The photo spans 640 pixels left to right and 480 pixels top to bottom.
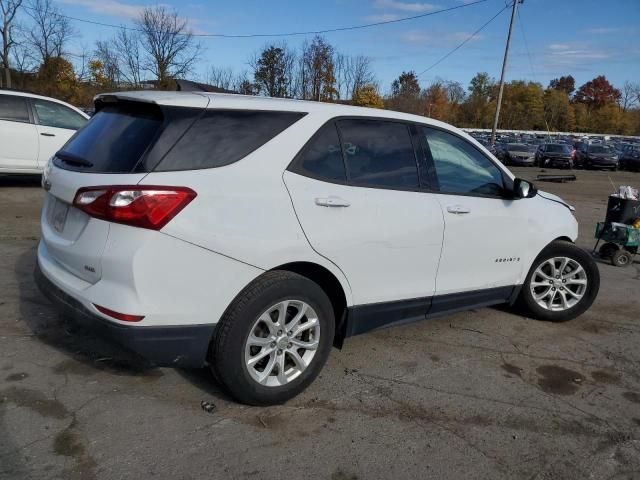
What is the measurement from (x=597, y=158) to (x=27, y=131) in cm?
3496

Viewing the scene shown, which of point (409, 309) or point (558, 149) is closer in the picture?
point (409, 309)

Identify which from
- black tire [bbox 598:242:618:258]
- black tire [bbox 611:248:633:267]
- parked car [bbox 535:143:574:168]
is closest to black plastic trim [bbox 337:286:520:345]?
black tire [bbox 611:248:633:267]

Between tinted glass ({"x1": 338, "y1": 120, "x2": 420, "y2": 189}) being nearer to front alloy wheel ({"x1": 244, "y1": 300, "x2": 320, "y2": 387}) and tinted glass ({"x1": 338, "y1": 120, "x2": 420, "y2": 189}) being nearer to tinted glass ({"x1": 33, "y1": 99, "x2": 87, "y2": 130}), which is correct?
front alloy wheel ({"x1": 244, "y1": 300, "x2": 320, "y2": 387})

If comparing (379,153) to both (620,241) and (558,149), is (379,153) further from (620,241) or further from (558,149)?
(558,149)

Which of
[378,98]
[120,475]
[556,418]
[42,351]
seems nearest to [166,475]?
[120,475]

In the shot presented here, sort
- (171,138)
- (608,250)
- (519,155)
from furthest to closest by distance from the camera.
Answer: (519,155), (608,250), (171,138)

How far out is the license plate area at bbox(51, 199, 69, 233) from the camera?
3070mm

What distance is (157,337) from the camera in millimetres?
2734

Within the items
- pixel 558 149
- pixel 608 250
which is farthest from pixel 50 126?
pixel 558 149

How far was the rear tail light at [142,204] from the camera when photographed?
8.66ft

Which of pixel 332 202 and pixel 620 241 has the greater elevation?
pixel 332 202

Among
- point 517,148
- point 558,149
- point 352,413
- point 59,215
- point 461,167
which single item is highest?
point 558,149

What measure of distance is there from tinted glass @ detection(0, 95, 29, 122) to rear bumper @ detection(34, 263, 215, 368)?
8219 mm

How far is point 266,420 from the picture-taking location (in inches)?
120
